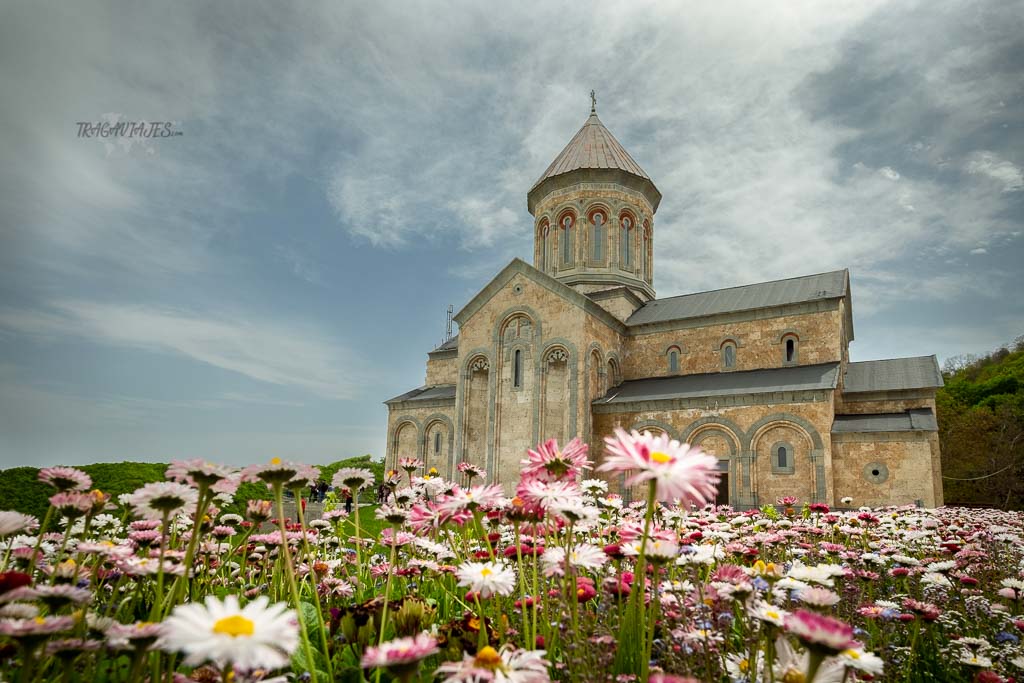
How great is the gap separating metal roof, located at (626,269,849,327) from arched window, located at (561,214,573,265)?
390 centimetres

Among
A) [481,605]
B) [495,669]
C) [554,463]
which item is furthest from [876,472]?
[495,669]

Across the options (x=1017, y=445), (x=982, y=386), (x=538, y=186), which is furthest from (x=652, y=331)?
(x=982, y=386)

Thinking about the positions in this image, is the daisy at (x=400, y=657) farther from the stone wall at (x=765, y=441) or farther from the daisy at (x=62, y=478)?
the stone wall at (x=765, y=441)

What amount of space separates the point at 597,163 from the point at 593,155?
2.69 ft

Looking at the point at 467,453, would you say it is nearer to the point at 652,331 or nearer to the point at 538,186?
the point at 652,331

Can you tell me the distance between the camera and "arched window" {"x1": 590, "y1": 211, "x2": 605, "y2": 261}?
25.4 m

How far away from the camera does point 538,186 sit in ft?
86.6

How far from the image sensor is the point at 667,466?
5.13 ft

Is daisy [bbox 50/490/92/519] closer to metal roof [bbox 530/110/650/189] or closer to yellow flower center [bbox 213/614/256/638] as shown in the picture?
yellow flower center [bbox 213/614/256/638]

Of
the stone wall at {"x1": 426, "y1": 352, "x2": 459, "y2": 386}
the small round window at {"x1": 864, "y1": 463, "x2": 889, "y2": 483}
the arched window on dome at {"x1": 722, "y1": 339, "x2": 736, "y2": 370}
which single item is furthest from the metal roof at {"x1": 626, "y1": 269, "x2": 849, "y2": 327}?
the stone wall at {"x1": 426, "y1": 352, "x2": 459, "y2": 386}

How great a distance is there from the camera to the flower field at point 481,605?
1399mm

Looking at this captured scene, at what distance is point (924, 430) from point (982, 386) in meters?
28.8

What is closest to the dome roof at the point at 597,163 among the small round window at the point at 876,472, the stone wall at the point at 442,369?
the stone wall at the point at 442,369

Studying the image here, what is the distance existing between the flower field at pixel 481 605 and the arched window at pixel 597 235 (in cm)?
2196
